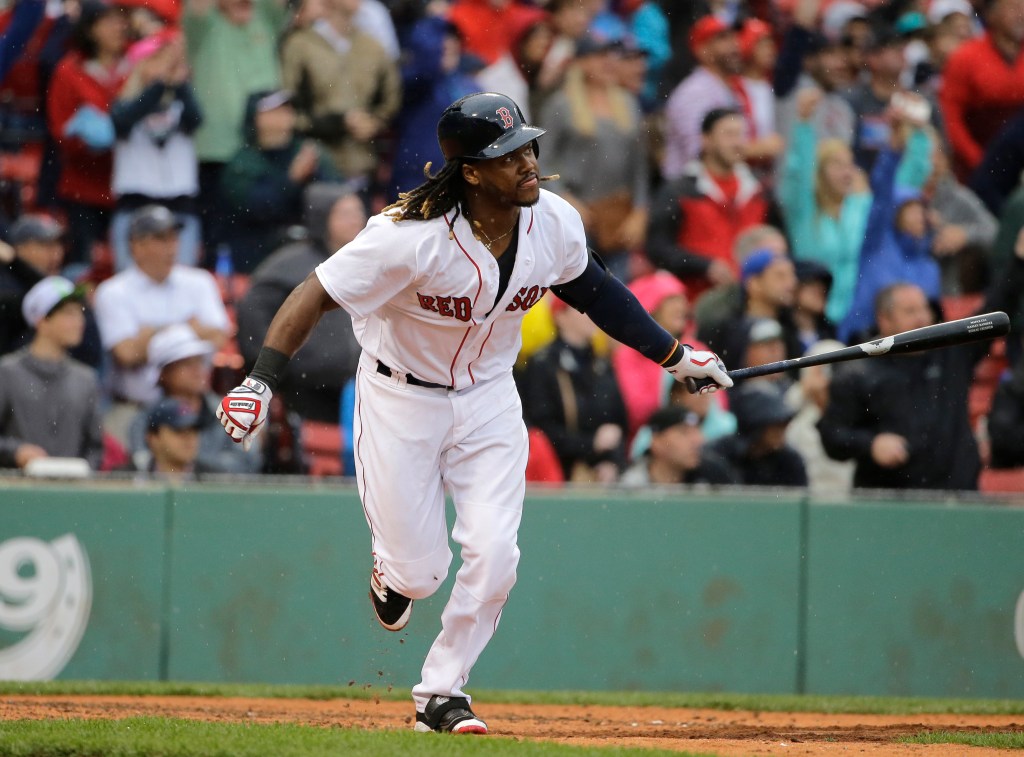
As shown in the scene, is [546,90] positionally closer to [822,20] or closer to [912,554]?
[822,20]

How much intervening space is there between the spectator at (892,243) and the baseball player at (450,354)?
433 cm

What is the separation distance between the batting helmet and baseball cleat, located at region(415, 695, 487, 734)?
6.54ft

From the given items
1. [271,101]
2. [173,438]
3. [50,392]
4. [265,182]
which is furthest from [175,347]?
[271,101]

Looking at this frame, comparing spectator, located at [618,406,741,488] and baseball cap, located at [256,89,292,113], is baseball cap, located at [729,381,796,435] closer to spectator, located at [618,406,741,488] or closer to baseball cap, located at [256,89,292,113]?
spectator, located at [618,406,741,488]

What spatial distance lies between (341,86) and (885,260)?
374 centimetres

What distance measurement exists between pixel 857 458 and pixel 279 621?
3.37 metres

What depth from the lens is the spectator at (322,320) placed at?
8.64 m

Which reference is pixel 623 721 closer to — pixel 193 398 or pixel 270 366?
pixel 270 366

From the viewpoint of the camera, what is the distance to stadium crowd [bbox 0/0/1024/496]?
28.1 ft

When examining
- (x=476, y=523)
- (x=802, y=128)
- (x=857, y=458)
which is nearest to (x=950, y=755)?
(x=476, y=523)

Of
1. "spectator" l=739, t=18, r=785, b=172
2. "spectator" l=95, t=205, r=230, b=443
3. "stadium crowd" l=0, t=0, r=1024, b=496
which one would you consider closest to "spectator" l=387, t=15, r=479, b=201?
"stadium crowd" l=0, t=0, r=1024, b=496

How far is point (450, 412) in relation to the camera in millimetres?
5492

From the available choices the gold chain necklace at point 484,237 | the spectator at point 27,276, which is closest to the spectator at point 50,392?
the spectator at point 27,276

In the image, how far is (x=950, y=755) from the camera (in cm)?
548
